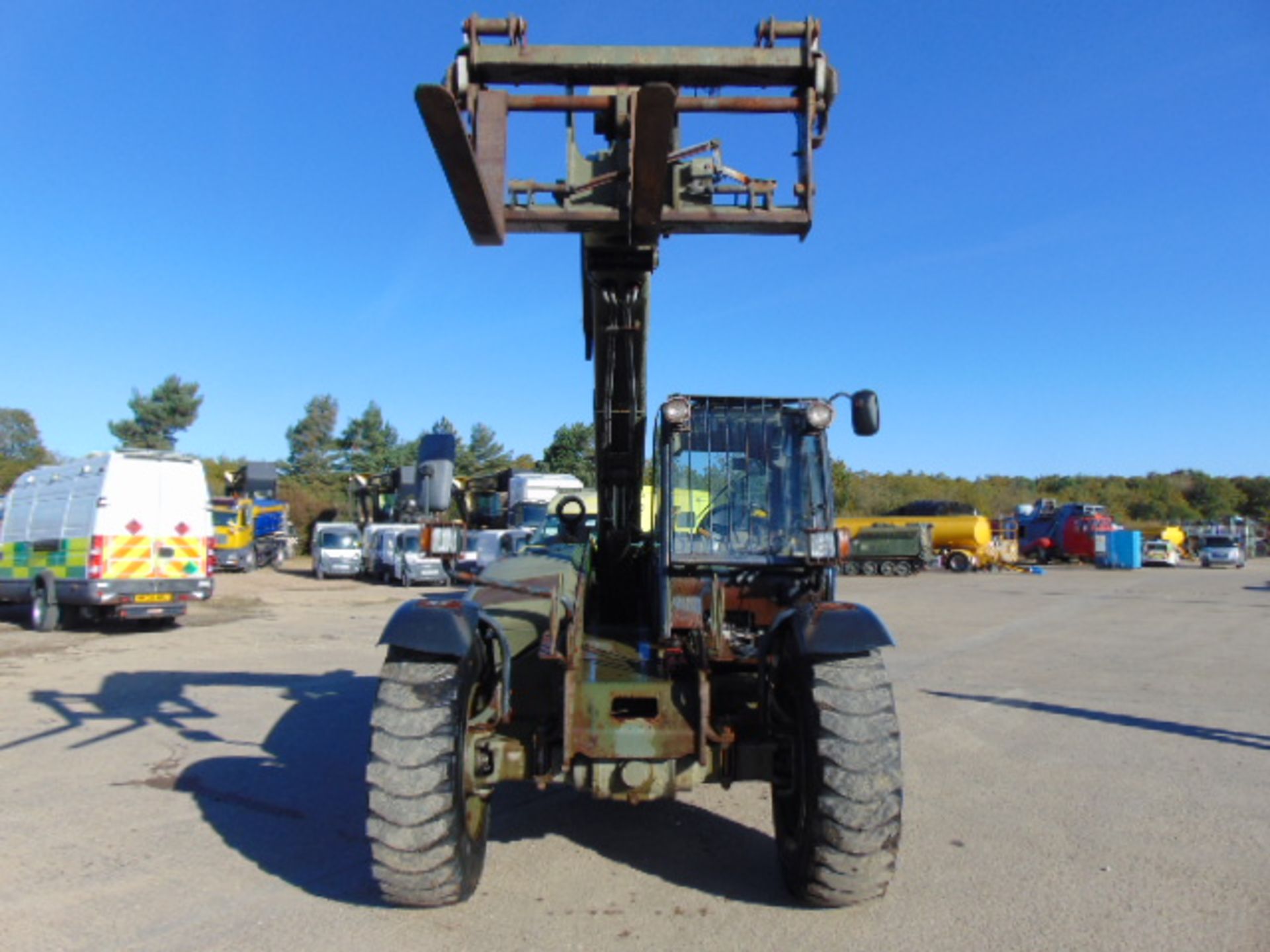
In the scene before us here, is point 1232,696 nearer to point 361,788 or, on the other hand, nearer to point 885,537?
point 361,788

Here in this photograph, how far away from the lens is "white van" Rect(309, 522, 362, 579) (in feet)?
104

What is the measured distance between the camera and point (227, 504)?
106ft

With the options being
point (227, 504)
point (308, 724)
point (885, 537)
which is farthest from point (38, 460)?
point (308, 724)

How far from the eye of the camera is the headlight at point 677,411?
16.4 ft

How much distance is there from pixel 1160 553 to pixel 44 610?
46.4 metres

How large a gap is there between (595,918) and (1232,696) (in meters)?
8.57

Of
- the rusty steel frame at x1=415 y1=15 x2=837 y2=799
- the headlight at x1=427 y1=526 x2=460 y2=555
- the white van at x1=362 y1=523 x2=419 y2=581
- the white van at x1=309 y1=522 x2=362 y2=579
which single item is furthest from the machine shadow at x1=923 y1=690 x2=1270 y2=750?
the white van at x1=309 y1=522 x2=362 y2=579

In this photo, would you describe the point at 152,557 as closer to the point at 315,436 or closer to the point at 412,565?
the point at 412,565

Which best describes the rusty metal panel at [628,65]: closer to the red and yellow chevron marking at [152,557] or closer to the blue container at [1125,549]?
the red and yellow chevron marking at [152,557]

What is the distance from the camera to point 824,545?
4879mm

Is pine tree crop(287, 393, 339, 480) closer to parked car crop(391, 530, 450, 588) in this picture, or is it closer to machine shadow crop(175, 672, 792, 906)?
parked car crop(391, 530, 450, 588)

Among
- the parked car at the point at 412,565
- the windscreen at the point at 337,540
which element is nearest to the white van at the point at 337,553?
the windscreen at the point at 337,540

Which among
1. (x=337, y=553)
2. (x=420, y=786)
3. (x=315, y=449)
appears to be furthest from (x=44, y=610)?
(x=315, y=449)

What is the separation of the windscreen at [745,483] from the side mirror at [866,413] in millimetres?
315
